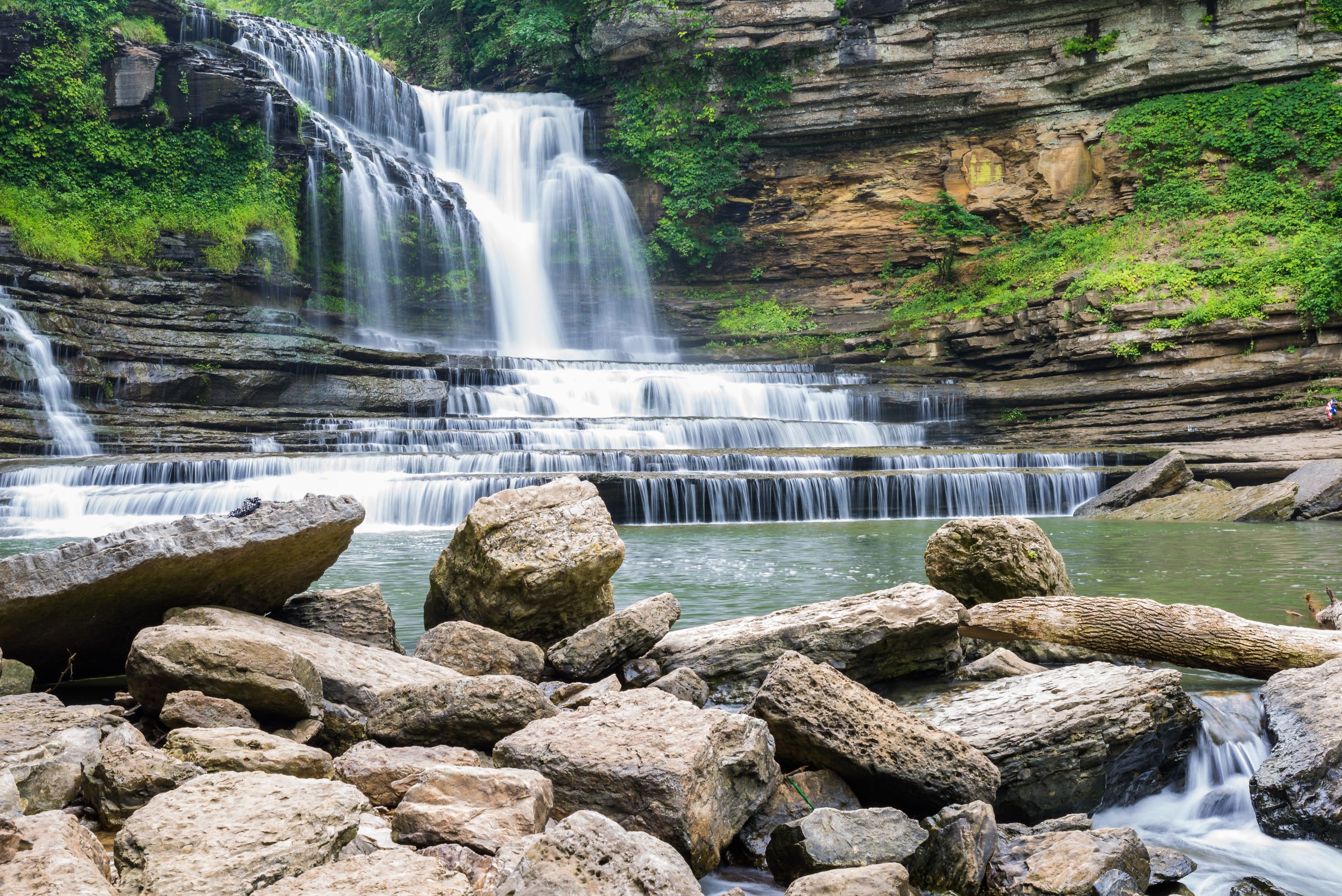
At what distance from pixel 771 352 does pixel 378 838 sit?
24.0m

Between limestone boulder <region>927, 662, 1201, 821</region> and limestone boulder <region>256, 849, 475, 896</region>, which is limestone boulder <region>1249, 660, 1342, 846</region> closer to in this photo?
limestone boulder <region>927, 662, 1201, 821</region>

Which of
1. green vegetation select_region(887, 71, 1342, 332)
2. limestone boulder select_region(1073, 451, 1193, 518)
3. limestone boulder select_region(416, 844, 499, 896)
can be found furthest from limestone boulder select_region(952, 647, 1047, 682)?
green vegetation select_region(887, 71, 1342, 332)

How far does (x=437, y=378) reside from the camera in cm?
1956

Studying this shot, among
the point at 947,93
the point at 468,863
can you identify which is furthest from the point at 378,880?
the point at 947,93

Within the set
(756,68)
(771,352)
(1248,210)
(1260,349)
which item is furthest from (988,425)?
(756,68)

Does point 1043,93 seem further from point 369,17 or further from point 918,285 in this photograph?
point 369,17

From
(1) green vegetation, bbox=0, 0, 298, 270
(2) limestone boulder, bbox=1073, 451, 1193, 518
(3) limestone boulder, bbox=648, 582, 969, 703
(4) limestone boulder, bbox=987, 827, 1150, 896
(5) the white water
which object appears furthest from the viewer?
(1) green vegetation, bbox=0, 0, 298, 270

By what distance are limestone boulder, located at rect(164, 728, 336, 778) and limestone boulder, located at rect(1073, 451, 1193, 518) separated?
13.6m

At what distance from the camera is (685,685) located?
403 cm

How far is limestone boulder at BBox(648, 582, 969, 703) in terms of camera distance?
4215 millimetres

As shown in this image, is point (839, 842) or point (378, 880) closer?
point (378, 880)

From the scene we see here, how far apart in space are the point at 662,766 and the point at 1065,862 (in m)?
1.21

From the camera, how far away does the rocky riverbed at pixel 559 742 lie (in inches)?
91.4

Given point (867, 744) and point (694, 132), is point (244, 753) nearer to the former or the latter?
point (867, 744)
